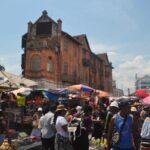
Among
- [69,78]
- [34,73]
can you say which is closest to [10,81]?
[34,73]

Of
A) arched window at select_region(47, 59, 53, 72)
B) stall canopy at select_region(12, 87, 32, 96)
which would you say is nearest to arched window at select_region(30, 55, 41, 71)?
arched window at select_region(47, 59, 53, 72)

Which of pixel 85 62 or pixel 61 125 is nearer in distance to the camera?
pixel 61 125

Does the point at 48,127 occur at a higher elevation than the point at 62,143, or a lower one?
higher

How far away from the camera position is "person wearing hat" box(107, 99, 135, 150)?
6.93 m

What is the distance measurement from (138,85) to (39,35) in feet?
155

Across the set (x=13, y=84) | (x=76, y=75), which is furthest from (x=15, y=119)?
(x=76, y=75)

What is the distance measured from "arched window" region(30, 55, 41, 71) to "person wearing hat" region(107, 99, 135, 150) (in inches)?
1611

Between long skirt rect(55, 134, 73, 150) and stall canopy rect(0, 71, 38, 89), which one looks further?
stall canopy rect(0, 71, 38, 89)

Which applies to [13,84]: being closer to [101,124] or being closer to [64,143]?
[101,124]

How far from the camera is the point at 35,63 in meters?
48.1

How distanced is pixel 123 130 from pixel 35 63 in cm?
4160

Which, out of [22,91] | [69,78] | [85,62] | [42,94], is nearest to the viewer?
[22,91]

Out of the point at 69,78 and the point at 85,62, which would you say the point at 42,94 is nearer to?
the point at 69,78

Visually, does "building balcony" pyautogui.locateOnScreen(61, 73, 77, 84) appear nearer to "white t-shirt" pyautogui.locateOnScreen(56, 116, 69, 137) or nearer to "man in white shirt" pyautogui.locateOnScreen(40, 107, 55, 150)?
"man in white shirt" pyautogui.locateOnScreen(40, 107, 55, 150)
